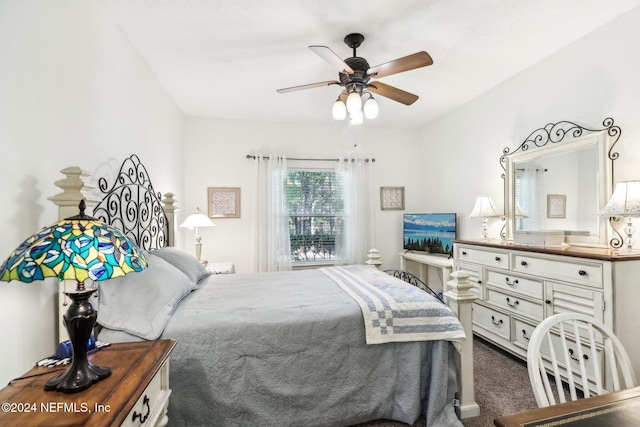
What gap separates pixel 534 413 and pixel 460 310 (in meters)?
1.08

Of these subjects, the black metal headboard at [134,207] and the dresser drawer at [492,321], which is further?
the dresser drawer at [492,321]

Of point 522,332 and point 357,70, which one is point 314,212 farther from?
point 522,332

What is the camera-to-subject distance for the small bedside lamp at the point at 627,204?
74.9 inches

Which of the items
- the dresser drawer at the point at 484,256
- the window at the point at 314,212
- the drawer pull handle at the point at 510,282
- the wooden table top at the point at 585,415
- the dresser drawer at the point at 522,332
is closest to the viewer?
the wooden table top at the point at 585,415

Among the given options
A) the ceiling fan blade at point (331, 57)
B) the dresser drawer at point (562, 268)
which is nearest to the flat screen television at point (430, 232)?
the dresser drawer at point (562, 268)

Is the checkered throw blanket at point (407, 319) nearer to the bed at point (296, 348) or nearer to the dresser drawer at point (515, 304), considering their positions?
the bed at point (296, 348)

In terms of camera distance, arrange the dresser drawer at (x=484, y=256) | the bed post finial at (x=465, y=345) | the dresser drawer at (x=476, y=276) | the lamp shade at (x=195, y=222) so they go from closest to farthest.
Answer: the bed post finial at (x=465, y=345) → the dresser drawer at (x=484, y=256) → the dresser drawer at (x=476, y=276) → the lamp shade at (x=195, y=222)

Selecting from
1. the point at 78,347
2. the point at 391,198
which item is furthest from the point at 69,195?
the point at 391,198

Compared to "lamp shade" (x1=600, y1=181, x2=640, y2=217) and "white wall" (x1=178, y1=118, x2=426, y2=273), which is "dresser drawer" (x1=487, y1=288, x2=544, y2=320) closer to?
"lamp shade" (x1=600, y1=181, x2=640, y2=217)

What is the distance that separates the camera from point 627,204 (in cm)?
193

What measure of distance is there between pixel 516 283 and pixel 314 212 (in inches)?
105

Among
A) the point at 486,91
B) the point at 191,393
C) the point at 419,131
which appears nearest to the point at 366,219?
the point at 419,131

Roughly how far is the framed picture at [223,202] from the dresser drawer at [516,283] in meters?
3.18

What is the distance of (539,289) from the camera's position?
234 centimetres
